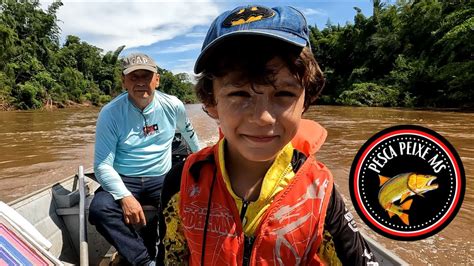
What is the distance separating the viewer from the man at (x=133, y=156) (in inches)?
82.8

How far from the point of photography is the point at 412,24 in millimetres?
25125

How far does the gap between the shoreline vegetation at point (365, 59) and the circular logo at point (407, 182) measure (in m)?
15.8

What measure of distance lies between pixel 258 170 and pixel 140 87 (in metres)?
1.56

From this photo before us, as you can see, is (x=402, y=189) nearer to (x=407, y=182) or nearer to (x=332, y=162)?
(x=407, y=182)

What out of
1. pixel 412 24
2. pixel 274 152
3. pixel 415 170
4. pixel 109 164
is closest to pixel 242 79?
pixel 274 152

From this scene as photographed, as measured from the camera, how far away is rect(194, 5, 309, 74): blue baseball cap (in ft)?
2.76

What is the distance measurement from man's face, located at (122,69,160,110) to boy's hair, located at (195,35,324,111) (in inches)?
59.5

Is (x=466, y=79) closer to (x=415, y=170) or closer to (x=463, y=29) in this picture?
(x=463, y=29)

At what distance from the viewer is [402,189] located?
0.82 metres

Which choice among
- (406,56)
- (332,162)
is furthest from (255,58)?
(406,56)

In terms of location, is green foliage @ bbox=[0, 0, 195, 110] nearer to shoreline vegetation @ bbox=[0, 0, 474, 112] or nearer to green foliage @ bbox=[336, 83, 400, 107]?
shoreline vegetation @ bbox=[0, 0, 474, 112]

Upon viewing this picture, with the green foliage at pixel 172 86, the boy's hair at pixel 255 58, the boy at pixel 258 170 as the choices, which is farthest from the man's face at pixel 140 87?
the green foliage at pixel 172 86

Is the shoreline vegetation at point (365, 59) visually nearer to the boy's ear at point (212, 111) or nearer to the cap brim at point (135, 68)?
the cap brim at point (135, 68)

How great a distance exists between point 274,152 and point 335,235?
0.27 meters
